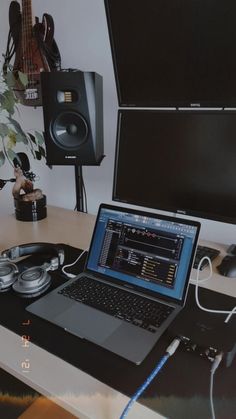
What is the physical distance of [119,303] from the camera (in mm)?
866

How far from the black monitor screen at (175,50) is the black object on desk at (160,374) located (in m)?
0.66

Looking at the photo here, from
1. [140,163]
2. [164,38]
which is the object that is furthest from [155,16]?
[140,163]

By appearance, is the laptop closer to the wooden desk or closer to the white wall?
the wooden desk

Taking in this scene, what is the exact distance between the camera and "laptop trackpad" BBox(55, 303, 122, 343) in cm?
75

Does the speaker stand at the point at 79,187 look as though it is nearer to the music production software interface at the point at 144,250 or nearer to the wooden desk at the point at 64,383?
the music production software interface at the point at 144,250

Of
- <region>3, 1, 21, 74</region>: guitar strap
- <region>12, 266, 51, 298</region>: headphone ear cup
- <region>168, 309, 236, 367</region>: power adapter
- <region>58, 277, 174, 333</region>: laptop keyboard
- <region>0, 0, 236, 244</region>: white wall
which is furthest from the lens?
<region>3, 1, 21, 74</region>: guitar strap

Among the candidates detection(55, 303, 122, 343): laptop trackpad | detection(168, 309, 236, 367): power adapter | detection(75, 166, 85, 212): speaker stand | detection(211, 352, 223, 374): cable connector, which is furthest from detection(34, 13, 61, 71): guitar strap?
detection(211, 352, 223, 374): cable connector

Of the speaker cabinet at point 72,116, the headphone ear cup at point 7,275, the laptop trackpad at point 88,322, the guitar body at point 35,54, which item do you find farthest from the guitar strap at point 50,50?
the laptop trackpad at point 88,322

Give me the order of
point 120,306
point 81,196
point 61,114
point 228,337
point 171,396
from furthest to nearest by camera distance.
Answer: point 81,196
point 61,114
point 120,306
point 228,337
point 171,396

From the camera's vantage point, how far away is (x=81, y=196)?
154 centimetres

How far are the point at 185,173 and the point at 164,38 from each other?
0.42 metres

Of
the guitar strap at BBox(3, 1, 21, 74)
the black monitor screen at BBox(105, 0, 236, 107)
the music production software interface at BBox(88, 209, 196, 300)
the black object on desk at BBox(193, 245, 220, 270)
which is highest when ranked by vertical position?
the guitar strap at BBox(3, 1, 21, 74)

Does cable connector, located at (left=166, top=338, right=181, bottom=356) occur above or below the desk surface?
above

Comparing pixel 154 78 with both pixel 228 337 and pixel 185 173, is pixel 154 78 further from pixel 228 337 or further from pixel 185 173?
pixel 228 337
